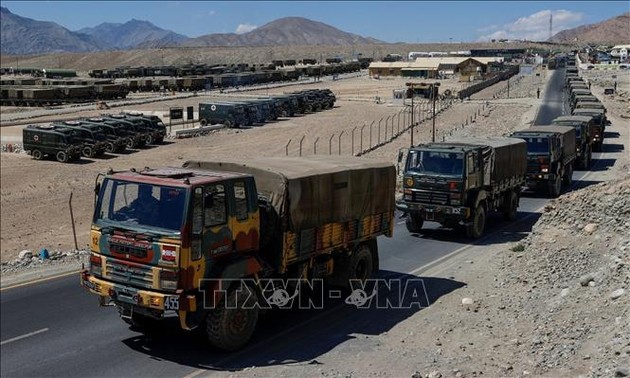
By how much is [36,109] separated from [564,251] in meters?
78.8

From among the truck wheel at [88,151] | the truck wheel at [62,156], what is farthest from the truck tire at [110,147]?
the truck wheel at [62,156]

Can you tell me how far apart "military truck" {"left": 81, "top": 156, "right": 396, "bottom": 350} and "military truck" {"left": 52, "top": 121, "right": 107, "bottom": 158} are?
34.0 meters

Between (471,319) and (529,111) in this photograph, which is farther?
(529,111)

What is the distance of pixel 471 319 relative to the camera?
518 inches

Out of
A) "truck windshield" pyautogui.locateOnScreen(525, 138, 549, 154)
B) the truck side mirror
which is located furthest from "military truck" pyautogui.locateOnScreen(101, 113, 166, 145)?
the truck side mirror

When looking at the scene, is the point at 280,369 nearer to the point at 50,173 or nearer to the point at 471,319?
the point at 471,319

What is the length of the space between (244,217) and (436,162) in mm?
10649

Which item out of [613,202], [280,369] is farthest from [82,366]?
[613,202]

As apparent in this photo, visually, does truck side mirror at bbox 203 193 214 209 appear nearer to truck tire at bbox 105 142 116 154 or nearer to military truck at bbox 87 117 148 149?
truck tire at bbox 105 142 116 154

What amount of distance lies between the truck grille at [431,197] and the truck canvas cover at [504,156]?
2.04 m

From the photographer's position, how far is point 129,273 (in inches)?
418

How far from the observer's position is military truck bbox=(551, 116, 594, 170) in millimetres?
37094

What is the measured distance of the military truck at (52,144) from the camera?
43188mm

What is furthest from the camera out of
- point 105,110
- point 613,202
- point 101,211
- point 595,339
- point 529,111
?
point 105,110
